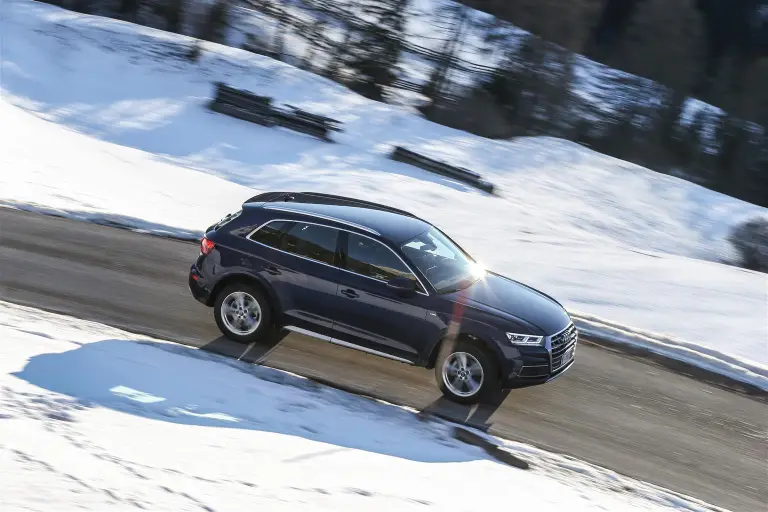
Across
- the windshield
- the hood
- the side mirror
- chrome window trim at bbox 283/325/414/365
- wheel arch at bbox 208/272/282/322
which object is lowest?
chrome window trim at bbox 283/325/414/365

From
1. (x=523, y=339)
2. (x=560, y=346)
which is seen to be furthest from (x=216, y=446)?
(x=560, y=346)

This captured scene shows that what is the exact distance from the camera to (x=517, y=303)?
923 centimetres

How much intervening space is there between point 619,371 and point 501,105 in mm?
26834

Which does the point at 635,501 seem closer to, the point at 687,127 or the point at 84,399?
the point at 84,399

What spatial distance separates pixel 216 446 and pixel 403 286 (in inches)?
121

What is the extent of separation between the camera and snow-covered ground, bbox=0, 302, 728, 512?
550cm

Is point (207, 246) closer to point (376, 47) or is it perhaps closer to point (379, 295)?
point (379, 295)

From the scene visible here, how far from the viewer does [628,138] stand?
3984 cm

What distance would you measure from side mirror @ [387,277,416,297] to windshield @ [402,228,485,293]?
0.24 meters

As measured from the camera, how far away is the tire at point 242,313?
31.7 feet

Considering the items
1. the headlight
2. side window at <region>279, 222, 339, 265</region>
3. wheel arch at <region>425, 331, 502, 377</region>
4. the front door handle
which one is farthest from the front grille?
side window at <region>279, 222, 339, 265</region>

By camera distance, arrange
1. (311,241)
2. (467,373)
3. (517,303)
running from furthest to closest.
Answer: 1. (311,241)
2. (517,303)
3. (467,373)

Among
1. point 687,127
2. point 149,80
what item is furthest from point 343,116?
point 687,127

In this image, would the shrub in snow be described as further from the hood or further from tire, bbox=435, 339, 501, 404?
tire, bbox=435, 339, 501, 404
